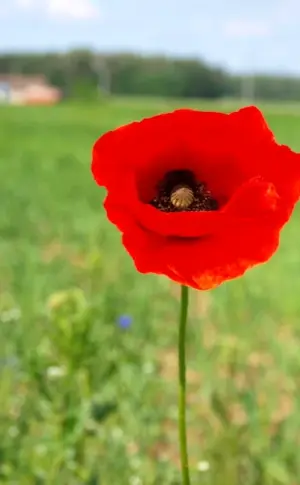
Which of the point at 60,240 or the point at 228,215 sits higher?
the point at 228,215

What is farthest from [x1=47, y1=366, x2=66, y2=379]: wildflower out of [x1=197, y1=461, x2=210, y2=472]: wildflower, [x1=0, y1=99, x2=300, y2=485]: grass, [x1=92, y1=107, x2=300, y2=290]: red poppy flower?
[x1=92, y1=107, x2=300, y2=290]: red poppy flower

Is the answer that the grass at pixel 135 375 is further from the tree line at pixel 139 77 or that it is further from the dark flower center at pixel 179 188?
the tree line at pixel 139 77

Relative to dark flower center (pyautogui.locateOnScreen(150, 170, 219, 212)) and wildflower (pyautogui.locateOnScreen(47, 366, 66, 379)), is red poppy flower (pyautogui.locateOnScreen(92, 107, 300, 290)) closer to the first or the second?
dark flower center (pyautogui.locateOnScreen(150, 170, 219, 212))

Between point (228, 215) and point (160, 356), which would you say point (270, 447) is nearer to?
point (160, 356)

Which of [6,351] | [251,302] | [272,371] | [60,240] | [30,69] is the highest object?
[6,351]

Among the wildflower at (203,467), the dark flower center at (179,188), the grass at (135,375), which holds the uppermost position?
the dark flower center at (179,188)

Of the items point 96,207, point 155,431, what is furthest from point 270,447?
point 96,207

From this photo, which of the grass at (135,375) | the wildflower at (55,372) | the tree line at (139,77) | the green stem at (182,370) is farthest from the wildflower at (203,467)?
the tree line at (139,77)
